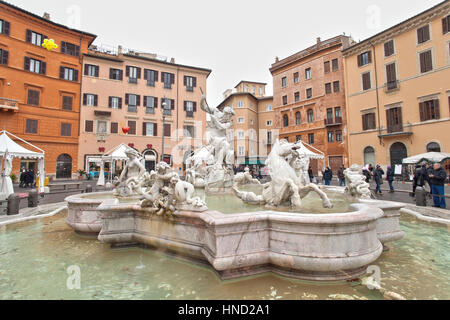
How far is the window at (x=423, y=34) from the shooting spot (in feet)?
66.1

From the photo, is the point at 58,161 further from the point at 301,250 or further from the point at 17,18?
the point at 301,250

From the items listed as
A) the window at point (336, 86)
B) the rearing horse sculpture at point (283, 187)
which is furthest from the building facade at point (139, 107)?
the rearing horse sculpture at point (283, 187)

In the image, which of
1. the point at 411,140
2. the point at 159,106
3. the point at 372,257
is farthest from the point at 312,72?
the point at 372,257

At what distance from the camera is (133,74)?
28875 millimetres

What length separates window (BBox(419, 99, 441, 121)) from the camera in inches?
766

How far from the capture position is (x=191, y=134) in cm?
3138

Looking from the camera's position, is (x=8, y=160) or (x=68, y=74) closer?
(x=8, y=160)

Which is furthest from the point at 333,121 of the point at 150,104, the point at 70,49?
the point at 70,49

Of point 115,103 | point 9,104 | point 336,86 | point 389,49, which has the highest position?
point 389,49

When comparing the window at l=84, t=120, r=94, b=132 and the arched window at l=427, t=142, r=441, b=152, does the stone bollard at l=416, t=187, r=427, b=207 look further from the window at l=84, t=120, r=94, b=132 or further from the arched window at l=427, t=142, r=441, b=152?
the window at l=84, t=120, r=94, b=132

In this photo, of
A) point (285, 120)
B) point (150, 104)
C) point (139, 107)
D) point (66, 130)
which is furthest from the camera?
point (285, 120)

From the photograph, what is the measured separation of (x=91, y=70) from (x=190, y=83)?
12277 mm

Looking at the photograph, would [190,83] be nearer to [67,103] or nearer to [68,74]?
[68,74]
